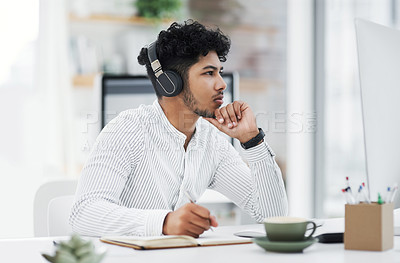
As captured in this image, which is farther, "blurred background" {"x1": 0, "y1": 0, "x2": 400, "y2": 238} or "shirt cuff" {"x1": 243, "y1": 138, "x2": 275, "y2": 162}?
"blurred background" {"x1": 0, "y1": 0, "x2": 400, "y2": 238}

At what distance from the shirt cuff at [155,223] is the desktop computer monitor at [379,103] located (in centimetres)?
49

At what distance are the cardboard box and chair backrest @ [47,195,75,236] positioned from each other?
0.88 meters

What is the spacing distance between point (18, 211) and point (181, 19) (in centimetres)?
158

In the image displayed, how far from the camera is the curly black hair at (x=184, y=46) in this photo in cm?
186

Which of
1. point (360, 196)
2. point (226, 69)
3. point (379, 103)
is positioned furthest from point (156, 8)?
point (360, 196)

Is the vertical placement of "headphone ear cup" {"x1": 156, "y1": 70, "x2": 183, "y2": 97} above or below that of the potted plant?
below

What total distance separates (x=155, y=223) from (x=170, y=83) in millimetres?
614

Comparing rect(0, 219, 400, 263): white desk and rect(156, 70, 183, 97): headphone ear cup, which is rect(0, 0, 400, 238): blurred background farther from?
rect(0, 219, 400, 263): white desk

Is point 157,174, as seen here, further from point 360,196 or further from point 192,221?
point 360,196

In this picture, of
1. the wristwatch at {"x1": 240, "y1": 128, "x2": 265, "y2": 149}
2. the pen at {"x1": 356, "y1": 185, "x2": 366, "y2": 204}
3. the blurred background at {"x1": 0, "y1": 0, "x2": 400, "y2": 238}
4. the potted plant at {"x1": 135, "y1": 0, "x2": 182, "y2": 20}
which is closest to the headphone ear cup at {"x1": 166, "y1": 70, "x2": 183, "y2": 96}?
the wristwatch at {"x1": 240, "y1": 128, "x2": 265, "y2": 149}

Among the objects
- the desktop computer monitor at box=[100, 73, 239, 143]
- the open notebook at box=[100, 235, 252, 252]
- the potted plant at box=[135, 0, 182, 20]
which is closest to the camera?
the open notebook at box=[100, 235, 252, 252]

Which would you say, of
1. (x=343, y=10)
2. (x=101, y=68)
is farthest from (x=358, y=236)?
(x=343, y=10)

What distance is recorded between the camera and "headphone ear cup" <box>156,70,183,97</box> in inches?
71.6

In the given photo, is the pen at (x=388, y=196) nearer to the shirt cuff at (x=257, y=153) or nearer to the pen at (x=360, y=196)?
the pen at (x=360, y=196)
